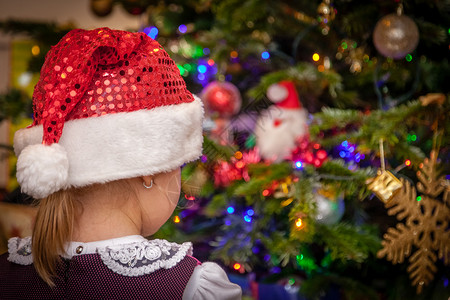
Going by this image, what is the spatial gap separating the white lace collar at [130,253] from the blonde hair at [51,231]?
2 cm

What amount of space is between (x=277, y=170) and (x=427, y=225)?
35cm

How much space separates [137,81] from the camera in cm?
72

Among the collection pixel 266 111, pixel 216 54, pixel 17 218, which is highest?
pixel 216 54

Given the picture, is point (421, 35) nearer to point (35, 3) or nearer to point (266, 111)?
point (266, 111)

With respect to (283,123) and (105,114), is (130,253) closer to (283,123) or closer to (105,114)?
(105,114)

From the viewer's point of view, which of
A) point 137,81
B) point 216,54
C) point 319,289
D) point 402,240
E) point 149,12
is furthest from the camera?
point 149,12

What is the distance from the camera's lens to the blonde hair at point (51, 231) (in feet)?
2.26

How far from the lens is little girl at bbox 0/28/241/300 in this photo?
68 centimetres

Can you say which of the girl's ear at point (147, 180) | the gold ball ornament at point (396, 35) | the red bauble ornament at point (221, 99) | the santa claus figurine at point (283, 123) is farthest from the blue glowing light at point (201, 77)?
the girl's ear at point (147, 180)

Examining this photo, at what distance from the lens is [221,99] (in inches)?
63.1

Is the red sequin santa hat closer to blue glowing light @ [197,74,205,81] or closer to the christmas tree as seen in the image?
the christmas tree

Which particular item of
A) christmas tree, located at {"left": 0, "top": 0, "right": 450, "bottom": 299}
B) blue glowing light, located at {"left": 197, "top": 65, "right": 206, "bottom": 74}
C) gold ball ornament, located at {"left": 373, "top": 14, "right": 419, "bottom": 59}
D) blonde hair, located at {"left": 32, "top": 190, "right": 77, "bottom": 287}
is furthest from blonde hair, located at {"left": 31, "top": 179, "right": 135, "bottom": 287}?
blue glowing light, located at {"left": 197, "top": 65, "right": 206, "bottom": 74}

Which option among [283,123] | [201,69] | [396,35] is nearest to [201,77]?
[201,69]

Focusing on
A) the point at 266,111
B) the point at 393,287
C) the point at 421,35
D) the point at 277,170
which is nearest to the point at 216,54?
the point at 266,111
